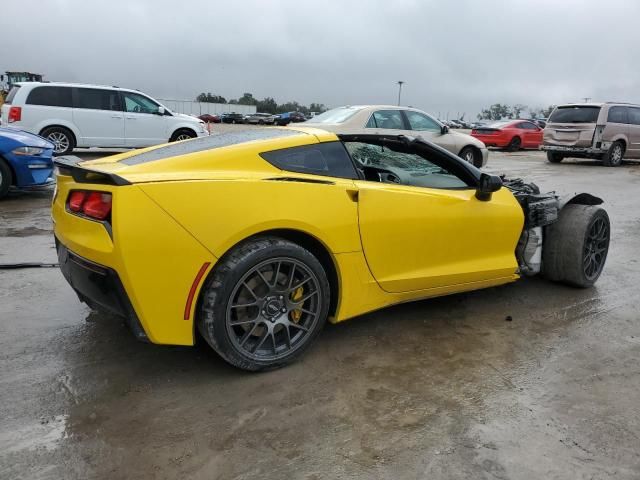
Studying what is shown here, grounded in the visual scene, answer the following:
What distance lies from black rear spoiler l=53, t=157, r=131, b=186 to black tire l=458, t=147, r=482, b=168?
10.1 meters

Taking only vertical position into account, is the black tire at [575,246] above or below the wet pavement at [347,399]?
above

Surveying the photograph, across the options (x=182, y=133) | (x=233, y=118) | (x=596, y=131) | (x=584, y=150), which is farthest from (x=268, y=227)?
(x=233, y=118)

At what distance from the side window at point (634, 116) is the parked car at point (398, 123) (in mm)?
6026

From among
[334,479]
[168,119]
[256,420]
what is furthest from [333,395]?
[168,119]

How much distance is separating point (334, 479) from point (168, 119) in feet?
39.9

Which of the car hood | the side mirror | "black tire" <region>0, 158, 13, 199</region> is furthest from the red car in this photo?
the side mirror

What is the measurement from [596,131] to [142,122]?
39.1 ft

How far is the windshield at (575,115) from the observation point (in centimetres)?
1483

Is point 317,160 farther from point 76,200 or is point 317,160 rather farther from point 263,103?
point 263,103

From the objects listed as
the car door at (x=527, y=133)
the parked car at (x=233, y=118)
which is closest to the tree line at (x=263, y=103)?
the parked car at (x=233, y=118)

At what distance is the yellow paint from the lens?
2.55 m

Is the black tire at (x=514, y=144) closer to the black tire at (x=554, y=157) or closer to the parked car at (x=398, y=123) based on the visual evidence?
the black tire at (x=554, y=157)

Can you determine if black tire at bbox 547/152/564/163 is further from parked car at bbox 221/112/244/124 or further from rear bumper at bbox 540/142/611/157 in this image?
parked car at bbox 221/112/244/124

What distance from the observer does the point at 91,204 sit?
269 cm
